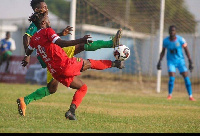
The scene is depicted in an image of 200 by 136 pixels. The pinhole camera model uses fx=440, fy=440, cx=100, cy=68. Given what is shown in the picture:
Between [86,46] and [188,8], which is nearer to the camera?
[86,46]

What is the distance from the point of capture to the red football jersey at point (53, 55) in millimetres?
7312

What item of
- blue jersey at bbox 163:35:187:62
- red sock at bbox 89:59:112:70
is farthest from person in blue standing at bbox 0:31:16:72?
red sock at bbox 89:59:112:70

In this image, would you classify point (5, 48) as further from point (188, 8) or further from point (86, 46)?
point (86, 46)

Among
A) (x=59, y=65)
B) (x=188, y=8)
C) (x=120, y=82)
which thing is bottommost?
(x=120, y=82)

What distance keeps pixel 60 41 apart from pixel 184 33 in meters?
15.8

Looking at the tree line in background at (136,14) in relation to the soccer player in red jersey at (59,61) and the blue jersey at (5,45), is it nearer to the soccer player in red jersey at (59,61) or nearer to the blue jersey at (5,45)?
the blue jersey at (5,45)

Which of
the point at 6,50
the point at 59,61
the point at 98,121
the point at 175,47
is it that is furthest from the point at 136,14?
the point at 59,61

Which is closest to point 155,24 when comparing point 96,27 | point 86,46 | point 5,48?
point 96,27

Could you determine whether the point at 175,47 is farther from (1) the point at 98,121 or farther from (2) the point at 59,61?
(2) the point at 59,61

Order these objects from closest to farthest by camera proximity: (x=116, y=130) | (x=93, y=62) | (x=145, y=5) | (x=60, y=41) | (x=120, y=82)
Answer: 1. (x=116, y=130)
2. (x=60, y=41)
3. (x=93, y=62)
4. (x=145, y=5)
5. (x=120, y=82)

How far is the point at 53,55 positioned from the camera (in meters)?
7.37

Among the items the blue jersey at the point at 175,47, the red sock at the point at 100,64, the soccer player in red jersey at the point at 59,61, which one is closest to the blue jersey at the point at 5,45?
the blue jersey at the point at 175,47

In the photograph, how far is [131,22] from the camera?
71.4 feet

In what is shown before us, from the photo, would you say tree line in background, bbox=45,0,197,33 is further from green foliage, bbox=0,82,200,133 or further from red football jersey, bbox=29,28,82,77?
red football jersey, bbox=29,28,82,77
